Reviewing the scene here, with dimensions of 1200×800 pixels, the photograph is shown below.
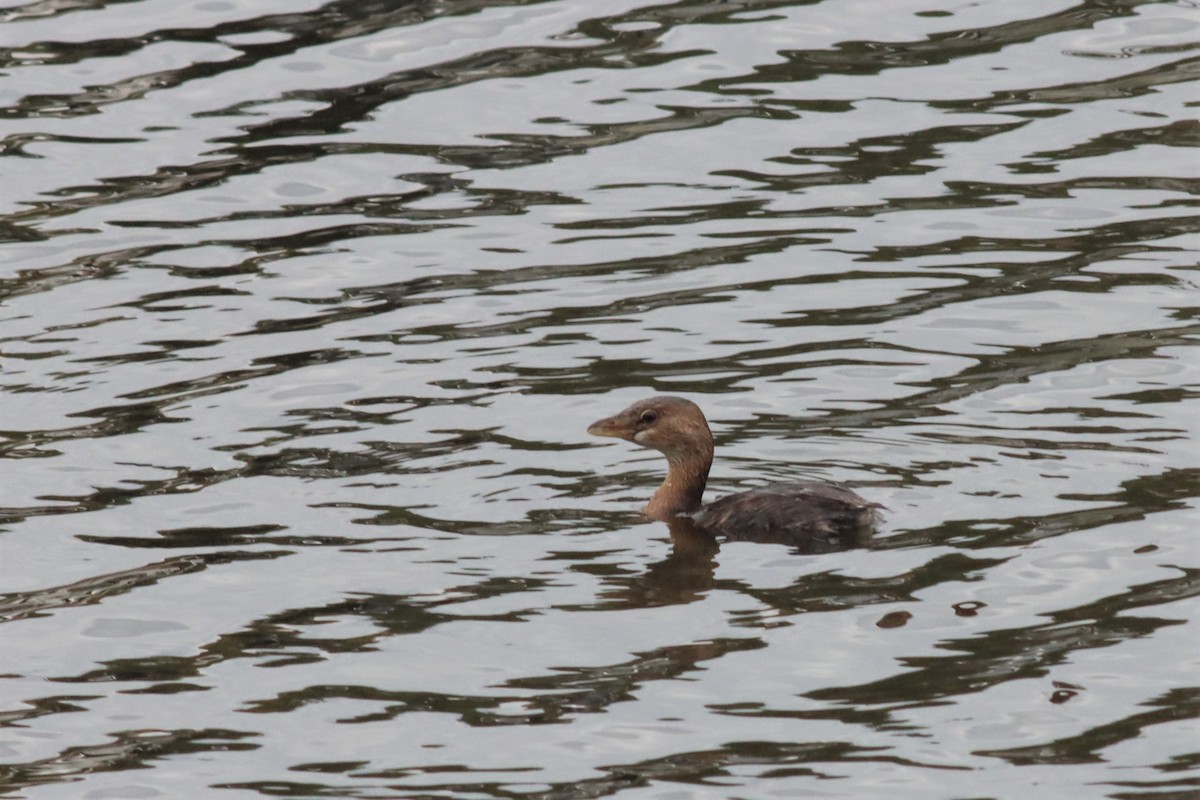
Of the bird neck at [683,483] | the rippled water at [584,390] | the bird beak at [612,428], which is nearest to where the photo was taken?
the rippled water at [584,390]

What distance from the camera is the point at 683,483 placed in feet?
36.6

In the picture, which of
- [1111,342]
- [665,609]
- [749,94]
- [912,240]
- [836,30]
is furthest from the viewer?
[836,30]

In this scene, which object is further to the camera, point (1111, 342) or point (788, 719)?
point (1111, 342)

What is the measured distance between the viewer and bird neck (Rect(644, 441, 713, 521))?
1108 centimetres

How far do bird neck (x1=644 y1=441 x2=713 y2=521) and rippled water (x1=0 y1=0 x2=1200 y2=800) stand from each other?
0.16m

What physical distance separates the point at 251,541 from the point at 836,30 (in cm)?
1009

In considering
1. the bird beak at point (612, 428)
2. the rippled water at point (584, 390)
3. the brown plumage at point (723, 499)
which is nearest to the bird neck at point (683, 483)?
the brown plumage at point (723, 499)

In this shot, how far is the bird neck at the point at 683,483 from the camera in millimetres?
11078

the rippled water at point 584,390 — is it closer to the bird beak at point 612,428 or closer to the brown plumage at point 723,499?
the brown plumage at point 723,499

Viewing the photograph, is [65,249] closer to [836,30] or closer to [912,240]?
[912,240]

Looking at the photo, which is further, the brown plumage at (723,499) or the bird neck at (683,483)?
the bird neck at (683,483)

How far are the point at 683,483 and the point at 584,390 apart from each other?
1.44 m

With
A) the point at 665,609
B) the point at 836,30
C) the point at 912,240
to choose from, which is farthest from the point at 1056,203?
the point at 665,609

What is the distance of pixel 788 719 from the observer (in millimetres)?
8180
